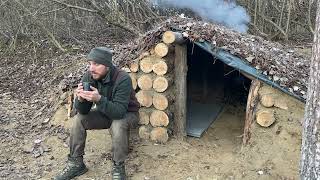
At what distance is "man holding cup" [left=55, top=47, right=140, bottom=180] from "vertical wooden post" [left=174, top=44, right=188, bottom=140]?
34.1 inches

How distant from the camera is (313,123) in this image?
3.68m

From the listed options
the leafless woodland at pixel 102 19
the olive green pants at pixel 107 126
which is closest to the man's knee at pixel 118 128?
the olive green pants at pixel 107 126

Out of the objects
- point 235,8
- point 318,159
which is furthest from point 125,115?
point 235,8

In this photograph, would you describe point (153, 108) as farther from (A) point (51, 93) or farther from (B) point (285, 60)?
(A) point (51, 93)

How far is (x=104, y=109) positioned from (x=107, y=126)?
1.57 ft

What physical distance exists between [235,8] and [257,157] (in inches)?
267

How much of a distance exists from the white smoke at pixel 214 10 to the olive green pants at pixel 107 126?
18.3 feet

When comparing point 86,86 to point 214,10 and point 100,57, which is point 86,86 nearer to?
point 100,57

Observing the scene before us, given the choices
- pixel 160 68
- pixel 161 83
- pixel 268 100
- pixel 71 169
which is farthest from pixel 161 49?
pixel 71 169

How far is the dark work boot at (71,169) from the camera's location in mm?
4996

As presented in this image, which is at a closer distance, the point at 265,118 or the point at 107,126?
the point at 107,126

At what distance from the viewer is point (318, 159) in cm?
370

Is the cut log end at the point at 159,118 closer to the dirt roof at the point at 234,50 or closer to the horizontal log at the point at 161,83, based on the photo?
the horizontal log at the point at 161,83

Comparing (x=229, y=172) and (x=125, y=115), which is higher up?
(x=125, y=115)
